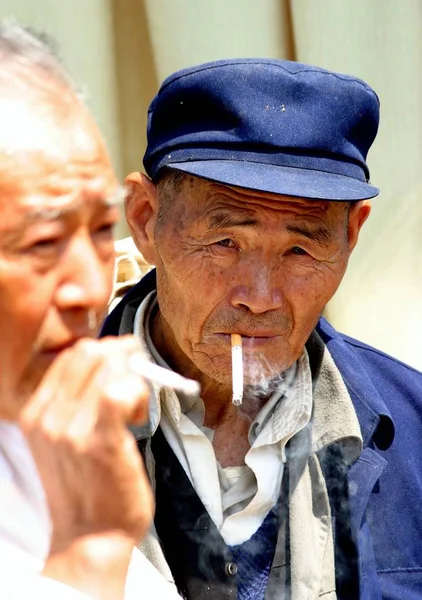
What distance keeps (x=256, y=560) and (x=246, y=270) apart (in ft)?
2.73

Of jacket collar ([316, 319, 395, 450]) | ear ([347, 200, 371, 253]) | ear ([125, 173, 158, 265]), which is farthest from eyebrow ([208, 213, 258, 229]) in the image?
jacket collar ([316, 319, 395, 450])

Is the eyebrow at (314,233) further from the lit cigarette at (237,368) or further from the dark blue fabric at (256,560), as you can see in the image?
the dark blue fabric at (256,560)

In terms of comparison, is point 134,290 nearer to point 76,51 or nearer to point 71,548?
point 76,51

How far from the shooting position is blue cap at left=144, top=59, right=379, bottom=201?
260 cm

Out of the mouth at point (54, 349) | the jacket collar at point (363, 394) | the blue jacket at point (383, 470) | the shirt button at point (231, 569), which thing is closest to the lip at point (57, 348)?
the mouth at point (54, 349)

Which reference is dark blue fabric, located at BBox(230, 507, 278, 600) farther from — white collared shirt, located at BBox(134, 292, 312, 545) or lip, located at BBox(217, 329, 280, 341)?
lip, located at BBox(217, 329, 280, 341)

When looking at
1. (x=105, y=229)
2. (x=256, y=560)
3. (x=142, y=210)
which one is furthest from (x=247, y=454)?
(x=105, y=229)

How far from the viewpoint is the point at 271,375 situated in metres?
2.78

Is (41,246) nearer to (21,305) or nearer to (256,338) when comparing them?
(21,305)

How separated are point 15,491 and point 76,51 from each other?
110 inches

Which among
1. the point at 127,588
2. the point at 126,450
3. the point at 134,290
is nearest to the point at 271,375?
the point at 134,290

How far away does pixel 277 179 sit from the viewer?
2568 mm

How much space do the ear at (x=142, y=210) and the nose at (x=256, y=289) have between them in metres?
0.33

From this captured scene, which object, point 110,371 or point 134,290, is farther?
point 134,290
